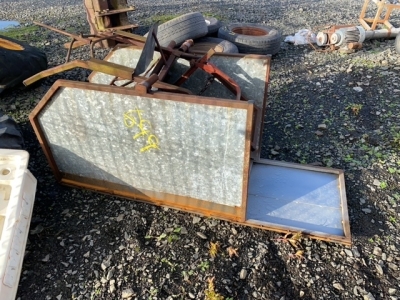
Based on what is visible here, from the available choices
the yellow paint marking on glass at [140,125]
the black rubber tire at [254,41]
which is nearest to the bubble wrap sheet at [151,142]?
the yellow paint marking on glass at [140,125]

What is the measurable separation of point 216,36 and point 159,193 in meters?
4.15

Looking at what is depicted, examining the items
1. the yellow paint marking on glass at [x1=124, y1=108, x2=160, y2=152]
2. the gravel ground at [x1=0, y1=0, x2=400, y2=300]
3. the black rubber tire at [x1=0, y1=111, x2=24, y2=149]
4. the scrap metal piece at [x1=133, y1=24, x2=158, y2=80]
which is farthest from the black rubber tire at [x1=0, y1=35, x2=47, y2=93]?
the yellow paint marking on glass at [x1=124, y1=108, x2=160, y2=152]

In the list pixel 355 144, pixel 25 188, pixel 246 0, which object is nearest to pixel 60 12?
pixel 246 0

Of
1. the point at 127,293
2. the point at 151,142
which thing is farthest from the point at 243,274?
the point at 151,142

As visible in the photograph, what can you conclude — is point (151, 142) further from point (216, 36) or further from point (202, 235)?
point (216, 36)

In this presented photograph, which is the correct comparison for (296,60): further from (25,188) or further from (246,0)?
(246,0)

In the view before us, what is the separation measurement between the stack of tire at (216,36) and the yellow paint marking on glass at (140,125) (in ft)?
7.76

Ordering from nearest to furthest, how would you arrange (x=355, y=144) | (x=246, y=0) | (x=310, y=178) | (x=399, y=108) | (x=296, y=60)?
1. (x=310, y=178)
2. (x=355, y=144)
3. (x=399, y=108)
4. (x=296, y=60)
5. (x=246, y=0)

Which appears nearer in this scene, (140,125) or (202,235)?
(140,125)

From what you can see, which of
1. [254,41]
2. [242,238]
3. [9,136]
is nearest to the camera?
[242,238]

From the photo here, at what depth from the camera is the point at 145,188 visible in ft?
10.3

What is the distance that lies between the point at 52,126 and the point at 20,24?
273 inches

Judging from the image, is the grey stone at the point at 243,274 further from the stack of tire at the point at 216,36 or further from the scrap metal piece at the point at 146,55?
the stack of tire at the point at 216,36

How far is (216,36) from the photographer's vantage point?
6262 millimetres
